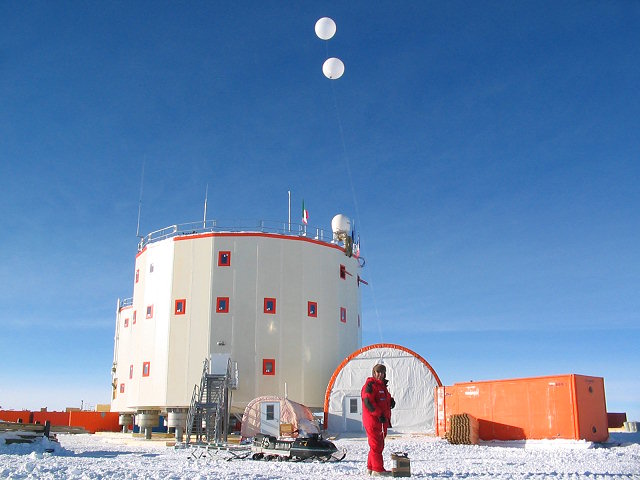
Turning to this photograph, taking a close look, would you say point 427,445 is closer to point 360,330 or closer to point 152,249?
point 360,330

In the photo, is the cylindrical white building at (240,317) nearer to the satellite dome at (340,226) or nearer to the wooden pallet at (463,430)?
the satellite dome at (340,226)

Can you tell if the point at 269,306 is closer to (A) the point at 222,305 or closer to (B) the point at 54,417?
(A) the point at 222,305

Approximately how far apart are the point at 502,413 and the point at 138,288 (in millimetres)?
22326

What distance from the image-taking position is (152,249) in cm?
3544

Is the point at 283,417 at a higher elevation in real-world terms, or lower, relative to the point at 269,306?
lower

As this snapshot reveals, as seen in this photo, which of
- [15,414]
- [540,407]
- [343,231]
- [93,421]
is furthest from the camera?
[15,414]

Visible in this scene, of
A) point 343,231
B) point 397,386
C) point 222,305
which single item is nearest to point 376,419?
point 397,386

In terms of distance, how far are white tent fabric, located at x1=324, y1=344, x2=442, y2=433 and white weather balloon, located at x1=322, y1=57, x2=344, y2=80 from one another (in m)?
12.8

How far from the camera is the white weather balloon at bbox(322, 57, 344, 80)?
24.2 m

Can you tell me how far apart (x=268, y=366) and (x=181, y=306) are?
551 centimetres

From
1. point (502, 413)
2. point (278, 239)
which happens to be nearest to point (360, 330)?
point (278, 239)

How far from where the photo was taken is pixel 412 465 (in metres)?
13.9

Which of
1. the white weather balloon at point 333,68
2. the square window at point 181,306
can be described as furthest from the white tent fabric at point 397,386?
the white weather balloon at point 333,68

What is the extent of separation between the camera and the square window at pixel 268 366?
3192 cm
